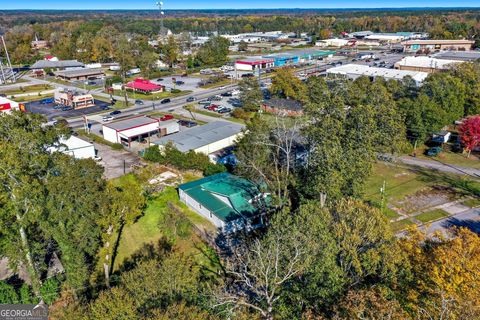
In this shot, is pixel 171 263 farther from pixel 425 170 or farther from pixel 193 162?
pixel 425 170

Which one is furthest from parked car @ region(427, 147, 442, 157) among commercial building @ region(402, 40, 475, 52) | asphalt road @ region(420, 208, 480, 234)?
commercial building @ region(402, 40, 475, 52)

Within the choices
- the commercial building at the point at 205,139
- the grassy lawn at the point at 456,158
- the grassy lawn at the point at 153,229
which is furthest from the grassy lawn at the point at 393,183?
the grassy lawn at the point at 153,229

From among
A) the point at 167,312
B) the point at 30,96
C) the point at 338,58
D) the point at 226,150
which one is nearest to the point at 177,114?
the point at 226,150

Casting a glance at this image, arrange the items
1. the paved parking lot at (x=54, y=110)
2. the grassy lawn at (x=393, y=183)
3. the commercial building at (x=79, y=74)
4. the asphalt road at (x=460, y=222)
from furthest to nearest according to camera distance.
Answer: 1. the commercial building at (x=79, y=74)
2. the paved parking lot at (x=54, y=110)
3. the grassy lawn at (x=393, y=183)
4. the asphalt road at (x=460, y=222)

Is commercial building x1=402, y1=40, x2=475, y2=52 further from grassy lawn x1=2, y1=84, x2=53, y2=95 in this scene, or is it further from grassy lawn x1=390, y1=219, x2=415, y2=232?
grassy lawn x1=2, y1=84, x2=53, y2=95

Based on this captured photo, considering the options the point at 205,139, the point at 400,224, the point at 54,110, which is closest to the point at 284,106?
the point at 205,139

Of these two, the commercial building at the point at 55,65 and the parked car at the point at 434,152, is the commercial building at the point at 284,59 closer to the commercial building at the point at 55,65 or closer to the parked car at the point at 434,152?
the commercial building at the point at 55,65

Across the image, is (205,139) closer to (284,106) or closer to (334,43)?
(284,106)
